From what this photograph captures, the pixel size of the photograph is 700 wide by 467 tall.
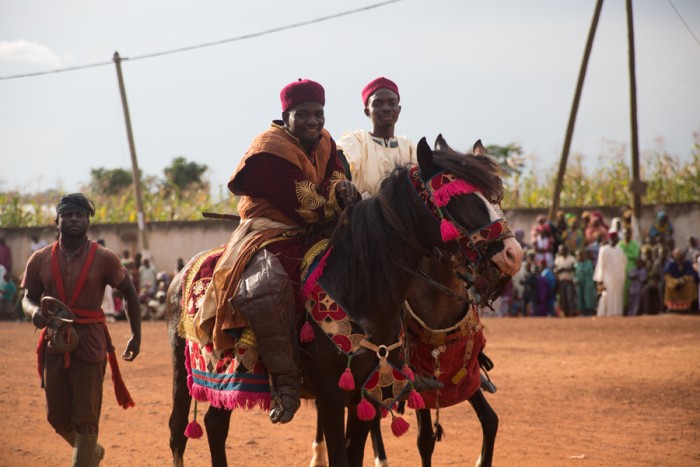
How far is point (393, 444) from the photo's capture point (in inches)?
348

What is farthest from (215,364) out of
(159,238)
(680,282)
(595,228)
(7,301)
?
(159,238)

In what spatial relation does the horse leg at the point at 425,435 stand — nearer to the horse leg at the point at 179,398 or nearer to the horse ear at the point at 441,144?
the horse leg at the point at 179,398

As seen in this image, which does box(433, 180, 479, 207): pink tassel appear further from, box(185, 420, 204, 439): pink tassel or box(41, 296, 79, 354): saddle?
box(41, 296, 79, 354): saddle

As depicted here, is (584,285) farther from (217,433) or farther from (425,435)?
(217,433)

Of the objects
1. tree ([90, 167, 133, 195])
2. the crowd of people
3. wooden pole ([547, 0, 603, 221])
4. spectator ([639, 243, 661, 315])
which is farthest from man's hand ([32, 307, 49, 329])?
tree ([90, 167, 133, 195])

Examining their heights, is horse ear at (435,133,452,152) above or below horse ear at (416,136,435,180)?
above

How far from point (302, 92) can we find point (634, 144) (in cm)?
1813

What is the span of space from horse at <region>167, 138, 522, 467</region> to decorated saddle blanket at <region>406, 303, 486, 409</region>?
2.89 feet

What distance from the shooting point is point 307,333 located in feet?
17.2

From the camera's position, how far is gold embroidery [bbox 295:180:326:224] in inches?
217

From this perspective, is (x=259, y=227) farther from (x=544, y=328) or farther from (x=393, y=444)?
(x=544, y=328)

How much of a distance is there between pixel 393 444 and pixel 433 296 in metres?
3.07

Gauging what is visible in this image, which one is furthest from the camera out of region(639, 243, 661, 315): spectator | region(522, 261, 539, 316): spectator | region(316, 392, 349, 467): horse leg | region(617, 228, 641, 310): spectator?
region(522, 261, 539, 316): spectator

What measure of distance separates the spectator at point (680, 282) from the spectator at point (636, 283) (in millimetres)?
525
